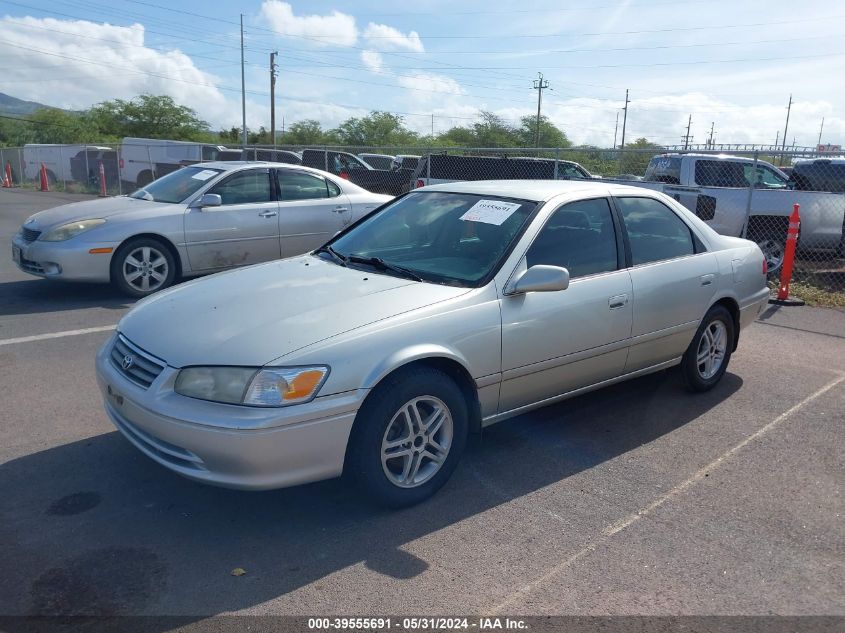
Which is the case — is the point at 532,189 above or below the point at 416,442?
above

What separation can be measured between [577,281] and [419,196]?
1.33 m

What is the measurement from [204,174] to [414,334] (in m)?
6.03

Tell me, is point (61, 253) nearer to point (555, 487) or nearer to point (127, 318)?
point (127, 318)

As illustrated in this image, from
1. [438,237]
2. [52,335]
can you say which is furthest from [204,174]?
[438,237]

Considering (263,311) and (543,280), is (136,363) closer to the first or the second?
(263,311)

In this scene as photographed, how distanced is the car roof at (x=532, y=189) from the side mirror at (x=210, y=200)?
3.90m

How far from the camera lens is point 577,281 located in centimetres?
435

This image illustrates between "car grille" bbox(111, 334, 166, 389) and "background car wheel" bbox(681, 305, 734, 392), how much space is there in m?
3.65

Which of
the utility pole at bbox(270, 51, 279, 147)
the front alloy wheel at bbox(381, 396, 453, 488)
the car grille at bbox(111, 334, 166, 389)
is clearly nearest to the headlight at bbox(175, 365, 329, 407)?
the car grille at bbox(111, 334, 166, 389)

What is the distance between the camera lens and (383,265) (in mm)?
4289

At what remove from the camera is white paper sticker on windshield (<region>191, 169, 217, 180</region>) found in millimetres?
8578

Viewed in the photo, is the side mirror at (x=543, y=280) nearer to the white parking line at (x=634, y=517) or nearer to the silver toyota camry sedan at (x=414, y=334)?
the silver toyota camry sedan at (x=414, y=334)

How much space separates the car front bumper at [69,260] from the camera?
25.1ft

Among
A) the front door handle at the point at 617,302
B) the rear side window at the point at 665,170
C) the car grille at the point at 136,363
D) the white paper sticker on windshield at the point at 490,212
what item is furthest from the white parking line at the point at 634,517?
the rear side window at the point at 665,170
